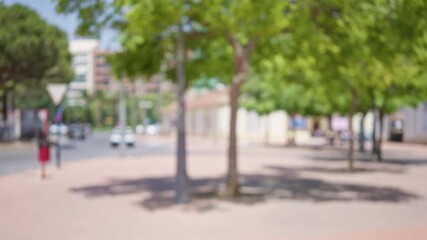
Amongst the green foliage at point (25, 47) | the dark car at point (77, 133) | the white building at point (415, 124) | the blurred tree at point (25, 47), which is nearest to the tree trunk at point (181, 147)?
the blurred tree at point (25, 47)

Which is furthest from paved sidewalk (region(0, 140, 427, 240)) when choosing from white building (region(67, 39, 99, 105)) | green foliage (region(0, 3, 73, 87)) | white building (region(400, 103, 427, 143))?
white building (region(67, 39, 99, 105))

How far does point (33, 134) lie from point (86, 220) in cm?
4181

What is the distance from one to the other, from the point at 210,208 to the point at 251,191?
2965 millimetres

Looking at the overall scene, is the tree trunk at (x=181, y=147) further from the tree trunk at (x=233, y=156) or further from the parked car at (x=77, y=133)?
the parked car at (x=77, y=133)

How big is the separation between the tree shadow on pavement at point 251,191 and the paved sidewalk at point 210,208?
2cm

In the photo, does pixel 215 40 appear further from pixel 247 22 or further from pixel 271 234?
pixel 271 234

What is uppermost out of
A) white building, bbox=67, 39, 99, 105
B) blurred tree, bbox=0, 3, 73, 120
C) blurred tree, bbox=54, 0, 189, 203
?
white building, bbox=67, 39, 99, 105

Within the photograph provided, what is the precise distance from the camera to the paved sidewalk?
8336mm

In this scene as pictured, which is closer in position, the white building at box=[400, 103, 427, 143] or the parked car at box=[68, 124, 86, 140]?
the white building at box=[400, 103, 427, 143]

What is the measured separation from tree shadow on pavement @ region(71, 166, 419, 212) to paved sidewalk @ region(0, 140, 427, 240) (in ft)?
0.08

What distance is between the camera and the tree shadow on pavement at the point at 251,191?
11906 mm

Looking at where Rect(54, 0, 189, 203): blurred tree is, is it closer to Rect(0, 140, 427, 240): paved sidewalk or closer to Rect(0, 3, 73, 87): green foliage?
Rect(0, 140, 427, 240): paved sidewalk

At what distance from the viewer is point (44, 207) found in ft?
35.3

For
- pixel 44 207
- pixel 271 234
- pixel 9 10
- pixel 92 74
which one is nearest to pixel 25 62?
pixel 9 10
